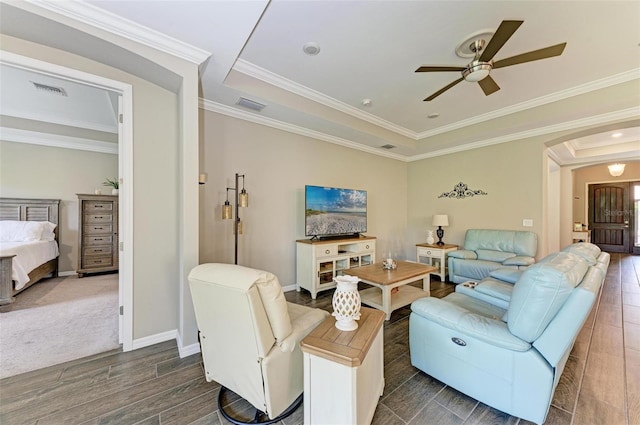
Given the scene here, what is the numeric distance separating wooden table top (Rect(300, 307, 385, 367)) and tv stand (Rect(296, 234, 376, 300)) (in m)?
2.07

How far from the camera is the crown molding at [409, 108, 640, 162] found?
3.29 metres

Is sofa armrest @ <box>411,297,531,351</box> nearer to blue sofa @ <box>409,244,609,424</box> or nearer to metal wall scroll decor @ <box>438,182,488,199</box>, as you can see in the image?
blue sofa @ <box>409,244,609,424</box>

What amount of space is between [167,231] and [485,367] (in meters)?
2.96

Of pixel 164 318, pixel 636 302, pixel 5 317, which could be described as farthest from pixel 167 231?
pixel 636 302

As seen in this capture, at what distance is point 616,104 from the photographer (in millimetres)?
3115

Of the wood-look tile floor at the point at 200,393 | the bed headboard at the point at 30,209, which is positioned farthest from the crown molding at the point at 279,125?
→ the bed headboard at the point at 30,209

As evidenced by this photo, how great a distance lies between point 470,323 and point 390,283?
4.12 ft

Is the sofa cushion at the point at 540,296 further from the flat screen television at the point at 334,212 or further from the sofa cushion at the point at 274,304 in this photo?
the flat screen television at the point at 334,212

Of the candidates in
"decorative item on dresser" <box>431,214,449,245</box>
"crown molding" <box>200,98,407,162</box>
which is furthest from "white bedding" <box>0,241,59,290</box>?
"decorative item on dresser" <box>431,214,449,245</box>

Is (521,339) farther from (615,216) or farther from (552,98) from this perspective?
(615,216)

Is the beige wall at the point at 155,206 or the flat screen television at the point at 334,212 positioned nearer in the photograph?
the beige wall at the point at 155,206

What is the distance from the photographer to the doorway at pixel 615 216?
7551 mm

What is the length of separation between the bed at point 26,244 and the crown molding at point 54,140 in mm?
1156

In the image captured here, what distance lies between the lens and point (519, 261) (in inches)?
147
